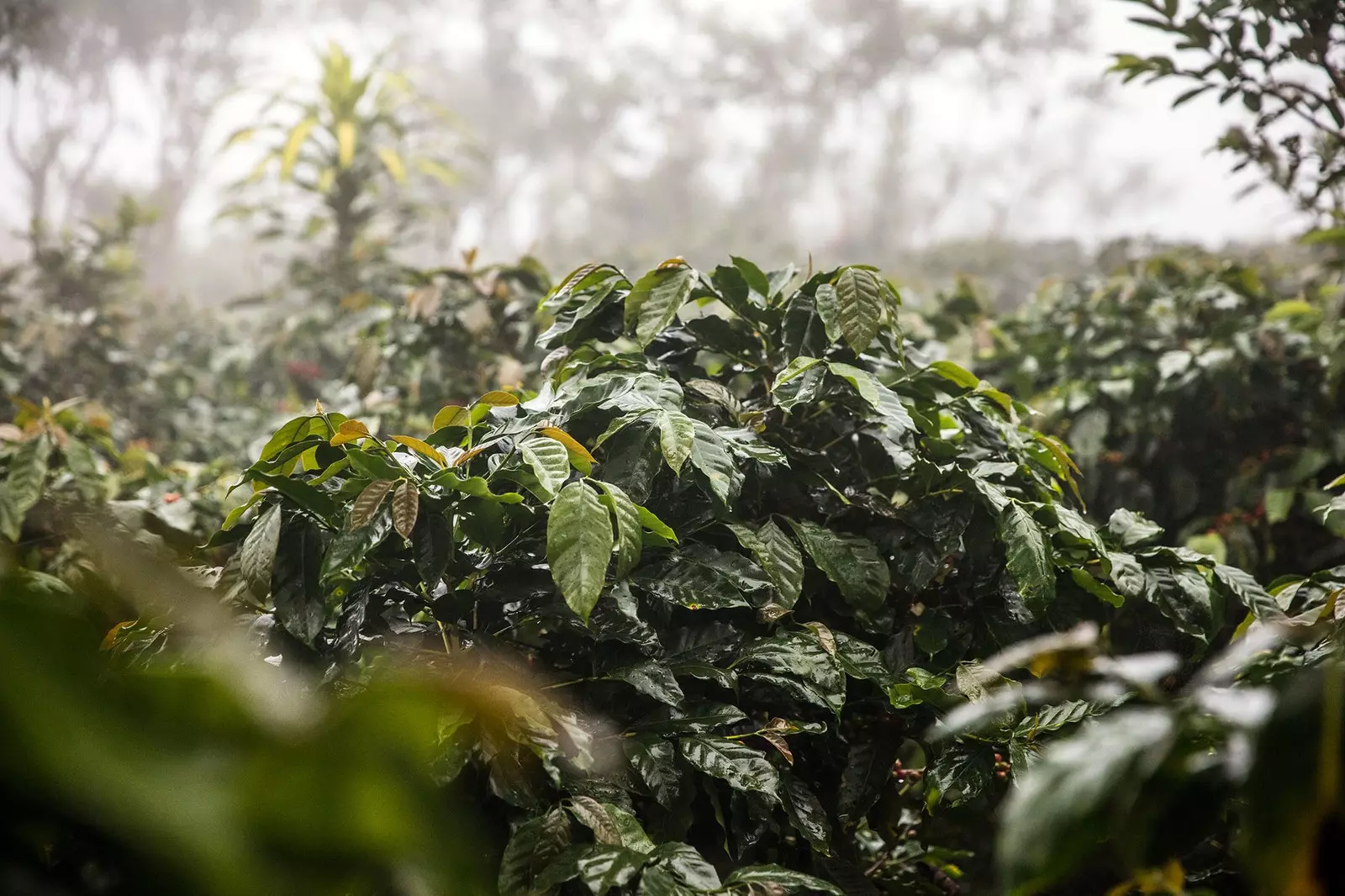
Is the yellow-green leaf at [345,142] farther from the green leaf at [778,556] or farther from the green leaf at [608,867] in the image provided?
the green leaf at [608,867]

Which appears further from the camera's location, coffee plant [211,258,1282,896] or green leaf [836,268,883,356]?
→ green leaf [836,268,883,356]

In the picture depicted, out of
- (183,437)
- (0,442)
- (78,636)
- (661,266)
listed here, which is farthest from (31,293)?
(78,636)

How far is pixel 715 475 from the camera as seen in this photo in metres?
0.92

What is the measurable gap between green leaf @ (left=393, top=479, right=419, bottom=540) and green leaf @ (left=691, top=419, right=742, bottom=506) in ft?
0.97

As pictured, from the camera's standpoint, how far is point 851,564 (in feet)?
3.30

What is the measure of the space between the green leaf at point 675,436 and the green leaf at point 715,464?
1 centimetres

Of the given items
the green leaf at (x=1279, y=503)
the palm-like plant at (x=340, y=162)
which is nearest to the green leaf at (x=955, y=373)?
the green leaf at (x=1279, y=503)

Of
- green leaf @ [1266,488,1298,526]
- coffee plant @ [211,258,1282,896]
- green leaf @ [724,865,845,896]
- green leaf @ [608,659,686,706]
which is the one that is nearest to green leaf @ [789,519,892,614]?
coffee plant @ [211,258,1282,896]

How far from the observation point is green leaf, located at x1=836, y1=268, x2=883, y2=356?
3.58ft

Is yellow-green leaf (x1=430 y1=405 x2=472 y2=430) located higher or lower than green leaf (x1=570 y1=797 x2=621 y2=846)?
higher

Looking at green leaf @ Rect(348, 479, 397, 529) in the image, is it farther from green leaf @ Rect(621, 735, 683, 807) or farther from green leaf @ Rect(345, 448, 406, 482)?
green leaf @ Rect(621, 735, 683, 807)

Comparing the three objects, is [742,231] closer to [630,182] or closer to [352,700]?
[630,182]

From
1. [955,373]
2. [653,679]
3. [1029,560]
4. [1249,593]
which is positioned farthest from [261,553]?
[1249,593]

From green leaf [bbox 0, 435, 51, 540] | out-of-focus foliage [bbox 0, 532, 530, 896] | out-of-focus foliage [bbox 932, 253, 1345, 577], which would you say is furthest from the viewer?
out-of-focus foliage [bbox 932, 253, 1345, 577]
